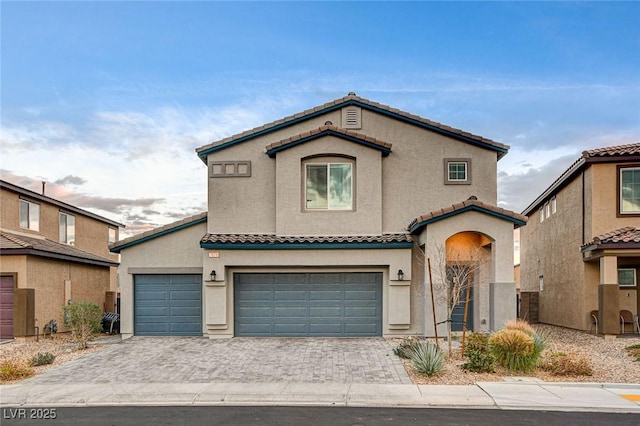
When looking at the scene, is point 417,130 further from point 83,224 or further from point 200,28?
point 83,224

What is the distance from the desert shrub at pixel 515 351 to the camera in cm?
1249

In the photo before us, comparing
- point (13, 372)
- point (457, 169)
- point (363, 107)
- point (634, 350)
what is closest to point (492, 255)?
point (457, 169)

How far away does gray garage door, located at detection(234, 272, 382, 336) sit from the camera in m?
18.5

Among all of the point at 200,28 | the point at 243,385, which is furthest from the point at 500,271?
the point at 200,28

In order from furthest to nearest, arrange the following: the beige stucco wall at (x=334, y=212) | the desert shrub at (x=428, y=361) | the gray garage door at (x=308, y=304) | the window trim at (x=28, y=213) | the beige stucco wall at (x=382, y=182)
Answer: the window trim at (x=28, y=213)
the beige stucco wall at (x=382, y=182)
the beige stucco wall at (x=334, y=212)
the gray garage door at (x=308, y=304)
the desert shrub at (x=428, y=361)

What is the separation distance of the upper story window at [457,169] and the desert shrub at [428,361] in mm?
8225

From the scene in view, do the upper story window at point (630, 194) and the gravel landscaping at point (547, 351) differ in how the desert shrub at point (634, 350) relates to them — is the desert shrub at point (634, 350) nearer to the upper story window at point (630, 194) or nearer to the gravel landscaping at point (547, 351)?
the gravel landscaping at point (547, 351)

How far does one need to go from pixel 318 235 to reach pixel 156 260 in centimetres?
596

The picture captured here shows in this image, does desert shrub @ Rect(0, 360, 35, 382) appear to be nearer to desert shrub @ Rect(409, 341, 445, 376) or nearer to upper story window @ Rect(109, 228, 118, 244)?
desert shrub @ Rect(409, 341, 445, 376)

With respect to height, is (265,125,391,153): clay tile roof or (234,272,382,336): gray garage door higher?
(265,125,391,153): clay tile roof

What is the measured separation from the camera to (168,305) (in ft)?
62.9

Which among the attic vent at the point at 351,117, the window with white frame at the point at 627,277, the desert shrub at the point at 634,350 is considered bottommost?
the desert shrub at the point at 634,350

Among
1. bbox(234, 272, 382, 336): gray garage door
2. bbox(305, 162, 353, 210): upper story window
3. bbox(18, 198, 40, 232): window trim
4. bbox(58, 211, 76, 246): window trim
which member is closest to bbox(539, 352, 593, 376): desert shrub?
bbox(234, 272, 382, 336): gray garage door

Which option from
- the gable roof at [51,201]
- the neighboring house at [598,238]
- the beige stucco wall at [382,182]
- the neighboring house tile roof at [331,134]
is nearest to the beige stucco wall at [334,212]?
the beige stucco wall at [382,182]
